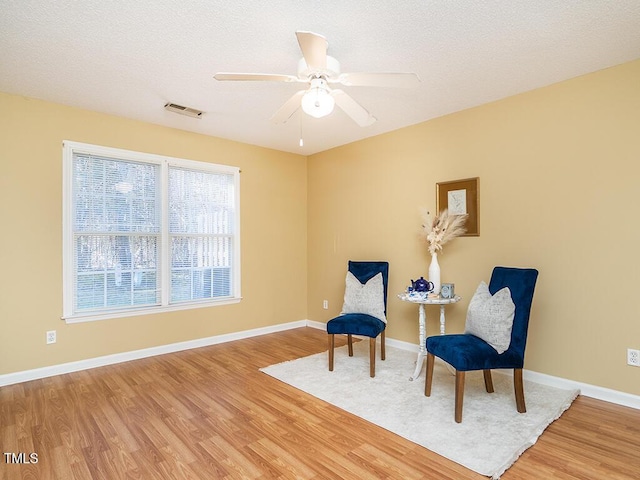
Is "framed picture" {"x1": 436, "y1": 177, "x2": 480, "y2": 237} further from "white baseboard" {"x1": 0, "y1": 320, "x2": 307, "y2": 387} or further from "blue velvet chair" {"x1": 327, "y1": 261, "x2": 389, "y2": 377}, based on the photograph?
"white baseboard" {"x1": 0, "y1": 320, "x2": 307, "y2": 387}

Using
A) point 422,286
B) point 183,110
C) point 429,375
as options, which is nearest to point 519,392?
point 429,375

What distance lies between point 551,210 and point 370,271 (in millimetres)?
1810

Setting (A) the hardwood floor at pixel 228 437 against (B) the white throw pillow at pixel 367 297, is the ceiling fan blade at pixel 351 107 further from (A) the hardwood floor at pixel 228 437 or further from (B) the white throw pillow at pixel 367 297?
(A) the hardwood floor at pixel 228 437

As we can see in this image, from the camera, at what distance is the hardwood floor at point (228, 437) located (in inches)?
76.9

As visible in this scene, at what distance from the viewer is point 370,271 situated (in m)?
3.98

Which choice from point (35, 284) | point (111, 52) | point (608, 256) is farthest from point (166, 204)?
point (608, 256)

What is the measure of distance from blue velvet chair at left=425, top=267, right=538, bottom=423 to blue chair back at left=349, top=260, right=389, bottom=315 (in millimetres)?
1138

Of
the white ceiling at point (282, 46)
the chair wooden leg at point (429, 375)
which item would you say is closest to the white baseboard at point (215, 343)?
the chair wooden leg at point (429, 375)

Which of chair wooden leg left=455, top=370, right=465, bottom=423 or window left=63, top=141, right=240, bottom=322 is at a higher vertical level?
window left=63, top=141, right=240, bottom=322

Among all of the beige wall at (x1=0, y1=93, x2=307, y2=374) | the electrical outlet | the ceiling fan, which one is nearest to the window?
the beige wall at (x1=0, y1=93, x2=307, y2=374)

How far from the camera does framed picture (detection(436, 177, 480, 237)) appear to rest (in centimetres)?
359

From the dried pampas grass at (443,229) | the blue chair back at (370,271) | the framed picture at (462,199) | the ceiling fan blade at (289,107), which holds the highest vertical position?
the ceiling fan blade at (289,107)

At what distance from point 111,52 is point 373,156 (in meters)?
3.00

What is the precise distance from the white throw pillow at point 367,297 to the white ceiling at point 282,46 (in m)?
1.84
